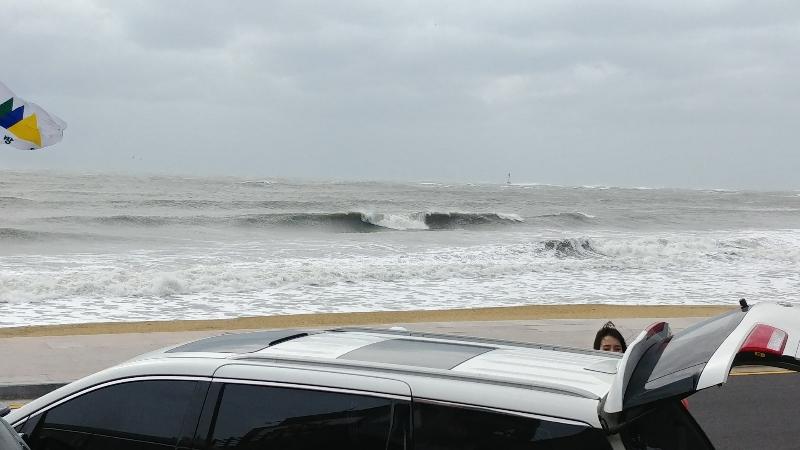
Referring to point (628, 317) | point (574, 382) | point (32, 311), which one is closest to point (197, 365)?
point (574, 382)

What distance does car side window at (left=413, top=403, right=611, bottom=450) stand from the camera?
279 centimetres

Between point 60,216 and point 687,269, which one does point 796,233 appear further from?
point 60,216

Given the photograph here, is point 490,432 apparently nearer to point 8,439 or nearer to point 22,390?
point 8,439

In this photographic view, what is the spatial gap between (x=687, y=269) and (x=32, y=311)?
57.2 feet

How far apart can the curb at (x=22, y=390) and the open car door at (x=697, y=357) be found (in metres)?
6.80

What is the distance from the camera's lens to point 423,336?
12.7 feet

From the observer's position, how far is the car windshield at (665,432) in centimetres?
281

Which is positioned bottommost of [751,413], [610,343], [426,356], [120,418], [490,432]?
[751,413]

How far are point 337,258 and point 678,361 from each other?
2548cm

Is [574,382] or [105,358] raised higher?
[574,382]

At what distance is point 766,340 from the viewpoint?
9.44 feet

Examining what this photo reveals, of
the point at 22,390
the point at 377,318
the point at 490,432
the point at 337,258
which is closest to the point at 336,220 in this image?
the point at 337,258

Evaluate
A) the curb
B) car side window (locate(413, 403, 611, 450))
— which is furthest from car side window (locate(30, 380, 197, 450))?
the curb

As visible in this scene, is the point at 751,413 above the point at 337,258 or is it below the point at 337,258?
above
